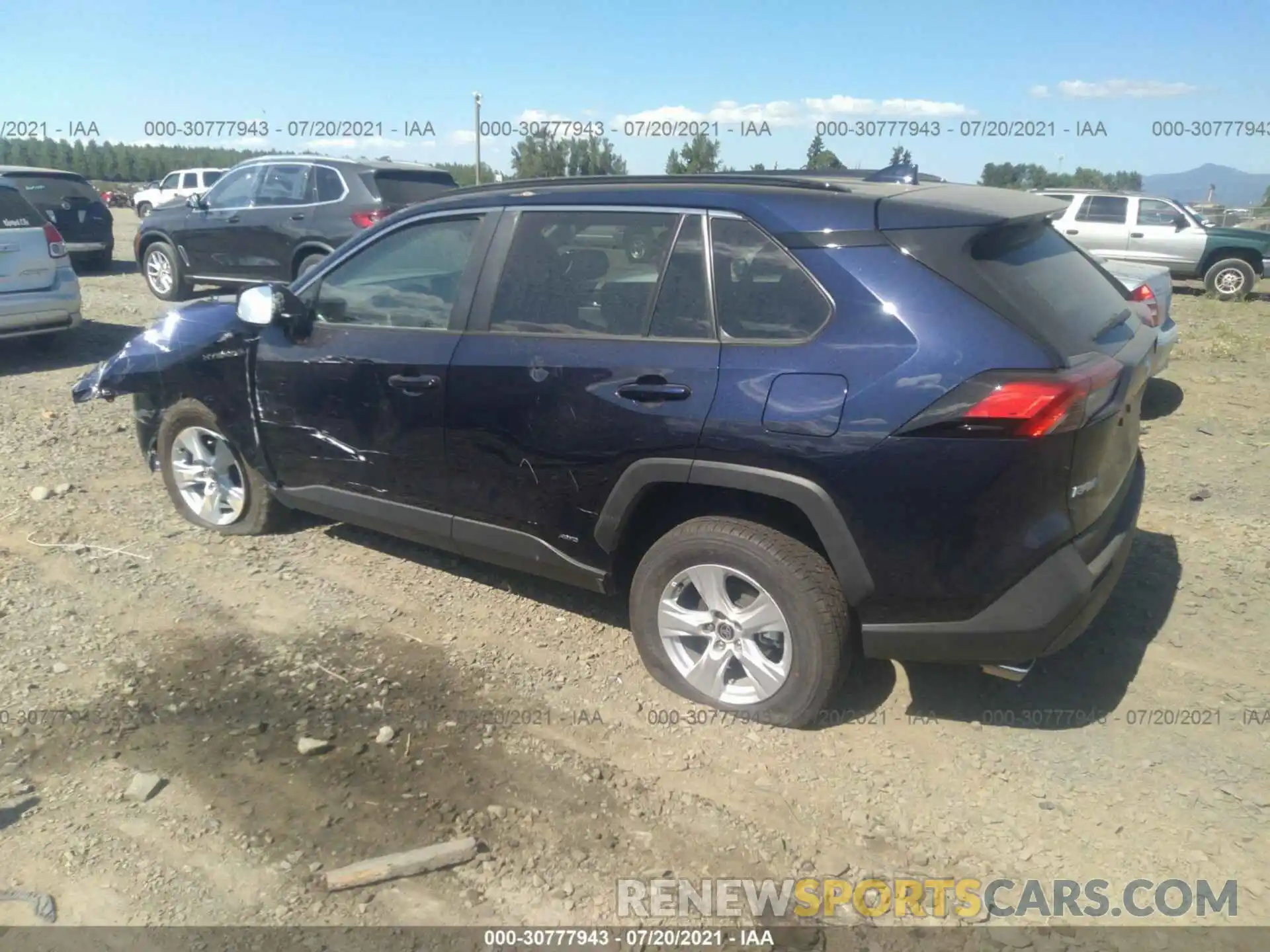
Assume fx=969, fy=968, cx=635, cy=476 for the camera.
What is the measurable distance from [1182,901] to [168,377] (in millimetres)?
4754

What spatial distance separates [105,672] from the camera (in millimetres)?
3771

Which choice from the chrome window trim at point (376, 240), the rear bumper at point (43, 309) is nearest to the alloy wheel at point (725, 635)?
the chrome window trim at point (376, 240)

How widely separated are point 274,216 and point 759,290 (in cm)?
910

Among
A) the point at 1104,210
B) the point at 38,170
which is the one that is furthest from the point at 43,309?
the point at 1104,210

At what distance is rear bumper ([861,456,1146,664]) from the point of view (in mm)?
2941

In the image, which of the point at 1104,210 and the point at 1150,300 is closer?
the point at 1150,300

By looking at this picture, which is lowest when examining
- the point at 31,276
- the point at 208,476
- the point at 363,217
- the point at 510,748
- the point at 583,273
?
the point at 510,748

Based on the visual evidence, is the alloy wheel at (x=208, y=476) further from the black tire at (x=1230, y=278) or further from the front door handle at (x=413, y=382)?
the black tire at (x=1230, y=278)

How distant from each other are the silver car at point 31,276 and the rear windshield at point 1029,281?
843cm

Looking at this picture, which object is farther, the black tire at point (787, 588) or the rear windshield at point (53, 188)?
the rear windshield at point (53, 188)

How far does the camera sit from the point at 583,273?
3.64 metres

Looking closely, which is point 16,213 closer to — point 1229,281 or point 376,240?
point 376,240

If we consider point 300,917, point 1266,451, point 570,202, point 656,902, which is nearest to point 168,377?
point 570,202

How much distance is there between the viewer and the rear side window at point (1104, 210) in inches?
610
